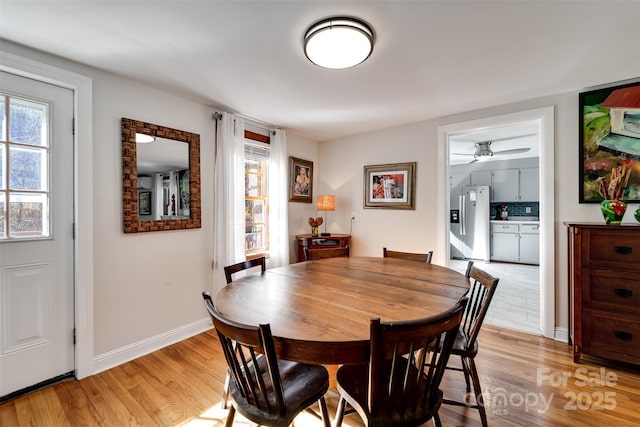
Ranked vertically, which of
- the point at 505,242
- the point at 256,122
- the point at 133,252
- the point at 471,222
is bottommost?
the point at 505,242

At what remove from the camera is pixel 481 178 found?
21.6 ft

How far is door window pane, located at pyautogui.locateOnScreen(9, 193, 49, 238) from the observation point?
1791 mm

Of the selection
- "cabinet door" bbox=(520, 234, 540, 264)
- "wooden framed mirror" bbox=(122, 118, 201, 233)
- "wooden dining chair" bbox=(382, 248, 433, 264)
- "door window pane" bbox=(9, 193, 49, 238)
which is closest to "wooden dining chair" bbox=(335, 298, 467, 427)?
"wooden dining chair" bbox=(382, 248, 433, 264)

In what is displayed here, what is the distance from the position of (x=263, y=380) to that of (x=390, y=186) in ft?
9.68

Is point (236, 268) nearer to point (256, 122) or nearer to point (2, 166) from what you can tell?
point (2, 166)

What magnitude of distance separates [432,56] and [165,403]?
2941mm

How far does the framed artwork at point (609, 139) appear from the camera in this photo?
7.49ft

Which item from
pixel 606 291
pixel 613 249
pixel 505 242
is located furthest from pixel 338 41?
pixel 505 242

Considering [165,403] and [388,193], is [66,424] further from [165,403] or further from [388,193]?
[388,193]

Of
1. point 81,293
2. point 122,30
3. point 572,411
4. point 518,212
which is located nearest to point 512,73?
point 572,411

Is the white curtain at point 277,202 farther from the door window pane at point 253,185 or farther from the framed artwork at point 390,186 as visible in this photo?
the framed artwork at point 390,186

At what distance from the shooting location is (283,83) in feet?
7.64

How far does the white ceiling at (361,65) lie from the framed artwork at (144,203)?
949mm

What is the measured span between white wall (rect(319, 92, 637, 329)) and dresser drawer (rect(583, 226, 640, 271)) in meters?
0.49
